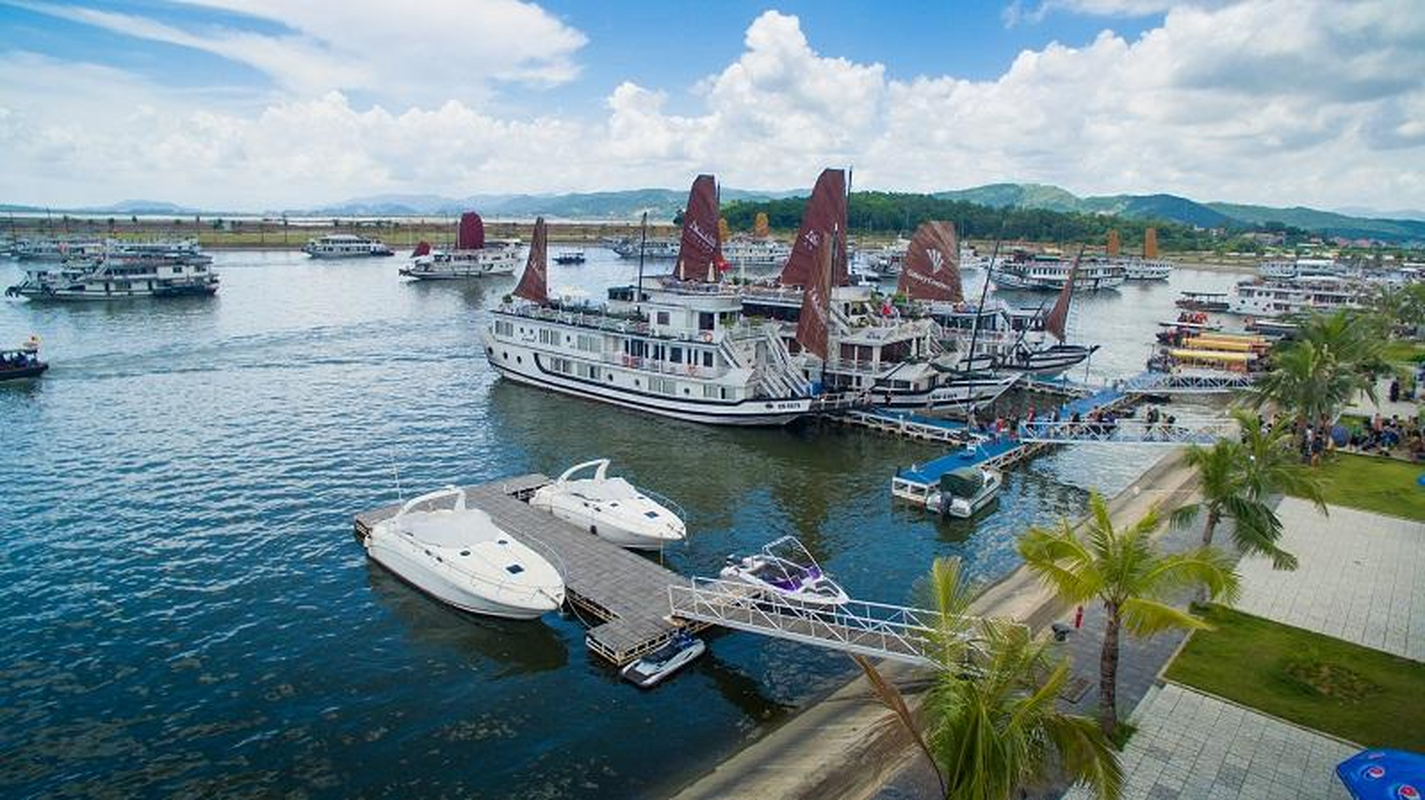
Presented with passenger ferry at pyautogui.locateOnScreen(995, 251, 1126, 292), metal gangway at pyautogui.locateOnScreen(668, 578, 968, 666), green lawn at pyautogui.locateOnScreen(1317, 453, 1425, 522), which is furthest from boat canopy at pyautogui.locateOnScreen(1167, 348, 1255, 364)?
passenger ferry at pyautogui.locateOnScreen(995, 251, 1126, 292)

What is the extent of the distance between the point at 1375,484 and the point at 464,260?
132m

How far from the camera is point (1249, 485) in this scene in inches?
902

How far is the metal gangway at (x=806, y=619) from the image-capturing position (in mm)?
21594

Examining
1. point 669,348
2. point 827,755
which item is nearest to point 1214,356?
point 669,348

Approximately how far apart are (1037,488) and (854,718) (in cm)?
2500

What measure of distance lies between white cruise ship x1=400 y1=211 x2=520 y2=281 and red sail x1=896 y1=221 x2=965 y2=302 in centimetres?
9294

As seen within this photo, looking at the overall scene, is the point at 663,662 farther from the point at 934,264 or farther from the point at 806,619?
the point at 934,264

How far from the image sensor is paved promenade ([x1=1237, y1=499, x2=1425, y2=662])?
80.9 feet

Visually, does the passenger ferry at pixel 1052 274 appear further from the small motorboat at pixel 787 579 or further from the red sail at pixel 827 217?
the small motorboat at pixel 787 579

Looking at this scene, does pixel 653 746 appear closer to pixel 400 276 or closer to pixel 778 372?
pixel 778 372

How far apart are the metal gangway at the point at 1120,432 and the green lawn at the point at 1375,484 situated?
5.48 metres

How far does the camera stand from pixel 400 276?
469 feet

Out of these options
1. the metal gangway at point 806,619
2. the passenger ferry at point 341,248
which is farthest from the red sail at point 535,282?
the passenger ferry at point 341,248

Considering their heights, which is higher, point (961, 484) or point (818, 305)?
point (818, 305)
